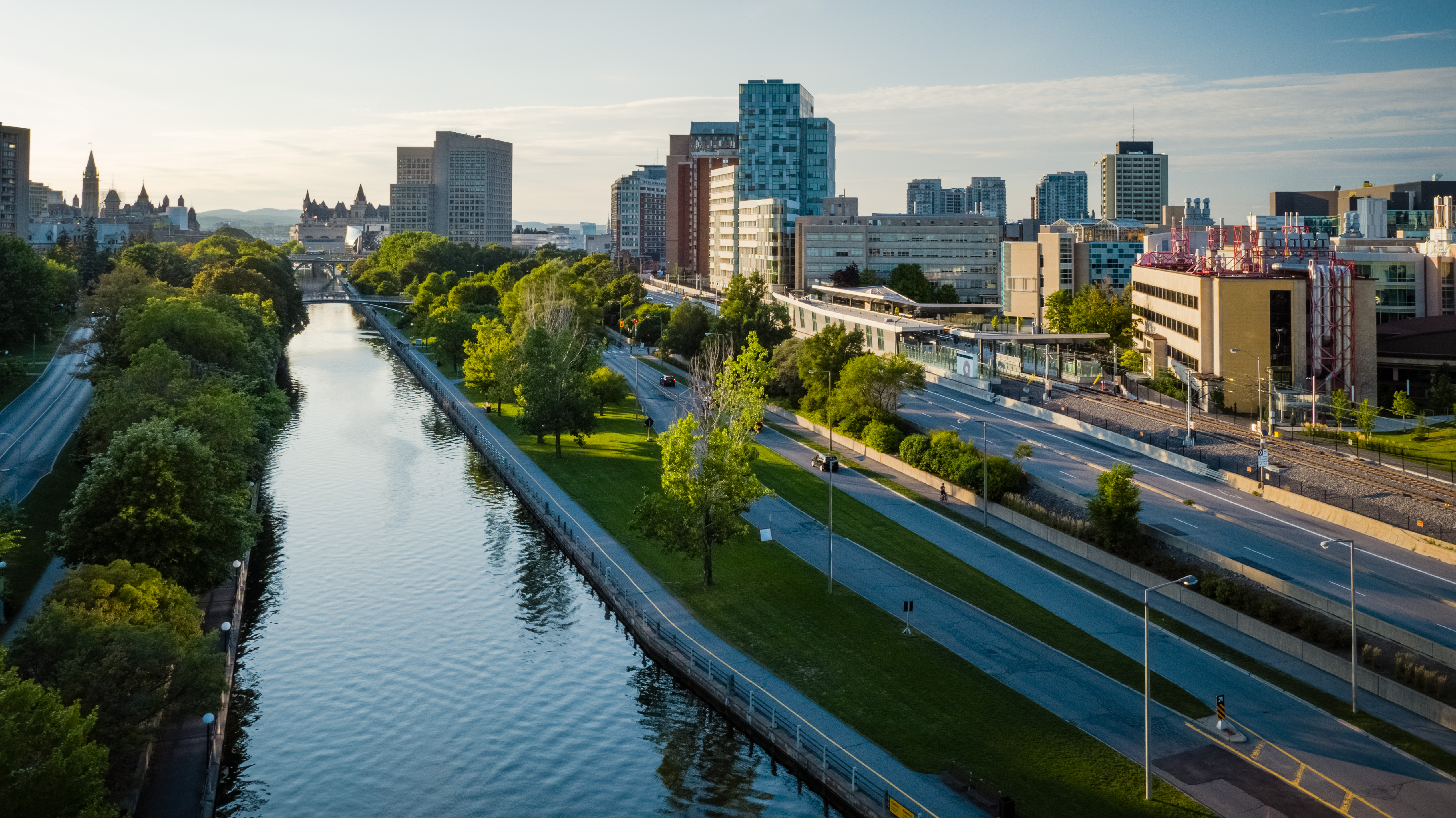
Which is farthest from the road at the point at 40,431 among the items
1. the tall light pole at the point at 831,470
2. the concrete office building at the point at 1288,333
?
the concrete office building at the point at 1288,333

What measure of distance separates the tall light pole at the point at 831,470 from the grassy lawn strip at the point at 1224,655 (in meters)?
1.73

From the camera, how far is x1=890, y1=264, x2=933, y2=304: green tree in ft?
537

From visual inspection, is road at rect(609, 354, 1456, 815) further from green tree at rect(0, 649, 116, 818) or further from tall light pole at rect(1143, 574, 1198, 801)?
green tree at rect(0, 649, 116, 818)

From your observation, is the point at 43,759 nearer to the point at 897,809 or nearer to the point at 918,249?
the point at 897,809

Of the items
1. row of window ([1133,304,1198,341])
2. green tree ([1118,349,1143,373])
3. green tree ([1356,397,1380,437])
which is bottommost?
green tree ([1356,397,1380,437])

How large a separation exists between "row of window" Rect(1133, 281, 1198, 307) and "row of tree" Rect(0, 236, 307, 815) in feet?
225

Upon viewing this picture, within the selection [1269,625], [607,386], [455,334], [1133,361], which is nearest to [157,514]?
[1269,625]

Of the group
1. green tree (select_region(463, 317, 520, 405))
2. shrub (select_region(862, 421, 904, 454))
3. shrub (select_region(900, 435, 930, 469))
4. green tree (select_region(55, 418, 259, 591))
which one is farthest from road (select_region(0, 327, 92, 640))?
shrub (select_region(862, 421, 904, 454))

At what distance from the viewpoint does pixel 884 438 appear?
75.8 m

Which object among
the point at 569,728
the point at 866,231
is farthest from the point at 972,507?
the point at 866,231

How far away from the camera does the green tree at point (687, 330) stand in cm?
11775

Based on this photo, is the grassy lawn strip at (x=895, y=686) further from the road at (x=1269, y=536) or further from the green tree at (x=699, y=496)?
the road at (x=1269, y=536)

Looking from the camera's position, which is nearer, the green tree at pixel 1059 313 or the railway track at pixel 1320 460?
the railway track at pixel 1320 460

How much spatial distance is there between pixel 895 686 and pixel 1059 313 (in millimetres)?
95149
